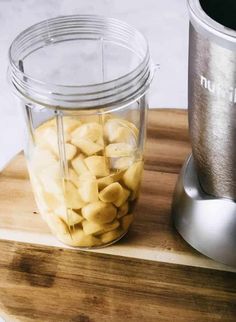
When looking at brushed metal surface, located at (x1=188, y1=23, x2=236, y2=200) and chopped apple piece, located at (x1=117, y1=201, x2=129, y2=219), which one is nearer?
brushed metal surface, located at (x1=188, y1=23, x2=236, y2=200)

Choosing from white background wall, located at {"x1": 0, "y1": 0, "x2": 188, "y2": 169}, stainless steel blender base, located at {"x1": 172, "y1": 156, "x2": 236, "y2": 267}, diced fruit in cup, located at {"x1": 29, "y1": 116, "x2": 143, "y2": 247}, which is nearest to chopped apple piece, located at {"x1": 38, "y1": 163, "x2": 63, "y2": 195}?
diced fruit in cup, located at {"x1": 29, "y1": 116, "x2": 143, "y2": 247}

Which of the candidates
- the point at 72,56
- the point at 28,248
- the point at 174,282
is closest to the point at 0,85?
the point at 72,56

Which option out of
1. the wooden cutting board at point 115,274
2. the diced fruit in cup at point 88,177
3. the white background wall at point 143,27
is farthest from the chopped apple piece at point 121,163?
the white background wall at point 143,27

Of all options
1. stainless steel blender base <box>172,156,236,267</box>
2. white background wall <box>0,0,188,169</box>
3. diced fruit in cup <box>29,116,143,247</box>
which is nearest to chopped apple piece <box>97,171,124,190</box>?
diced fruit in cup <box>29,116,143,247</box>

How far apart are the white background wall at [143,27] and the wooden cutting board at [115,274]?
0.56 m

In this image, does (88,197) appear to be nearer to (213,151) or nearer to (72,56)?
(213,151)

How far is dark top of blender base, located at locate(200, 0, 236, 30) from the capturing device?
82 centimetres

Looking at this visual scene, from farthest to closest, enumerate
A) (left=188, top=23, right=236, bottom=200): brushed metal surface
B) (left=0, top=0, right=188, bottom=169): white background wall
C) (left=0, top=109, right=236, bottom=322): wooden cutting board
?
1. (left=0, top=0, right=188, bottom=169): white background wall
2. (left=0, top=109, right=236, bottom=322): wooden cutting board
3. (left=188, top=23, right=236, bottom=200): brushed metal surface

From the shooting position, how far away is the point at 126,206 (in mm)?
882

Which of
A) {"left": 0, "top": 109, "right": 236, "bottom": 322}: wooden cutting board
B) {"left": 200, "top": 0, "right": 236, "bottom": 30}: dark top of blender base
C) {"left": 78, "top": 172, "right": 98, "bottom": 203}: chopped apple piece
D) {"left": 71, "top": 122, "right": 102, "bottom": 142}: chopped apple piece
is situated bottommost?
{"left": 0, "top": 109, "right": 236, "bottom": 322}: wooden cutting board

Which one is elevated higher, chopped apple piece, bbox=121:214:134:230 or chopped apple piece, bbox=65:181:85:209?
chopped apple piece, bbox=65:181:85:209

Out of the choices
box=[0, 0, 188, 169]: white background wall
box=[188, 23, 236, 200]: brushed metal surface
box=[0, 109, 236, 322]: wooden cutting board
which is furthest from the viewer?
box=[0, 0, 188, 169]: white background wall

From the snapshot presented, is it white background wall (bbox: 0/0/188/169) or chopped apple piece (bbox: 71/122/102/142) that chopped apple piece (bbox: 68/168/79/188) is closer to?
chopped apple piece (bbox: 71/122/102/142)

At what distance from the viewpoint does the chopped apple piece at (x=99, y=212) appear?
2.77ft
